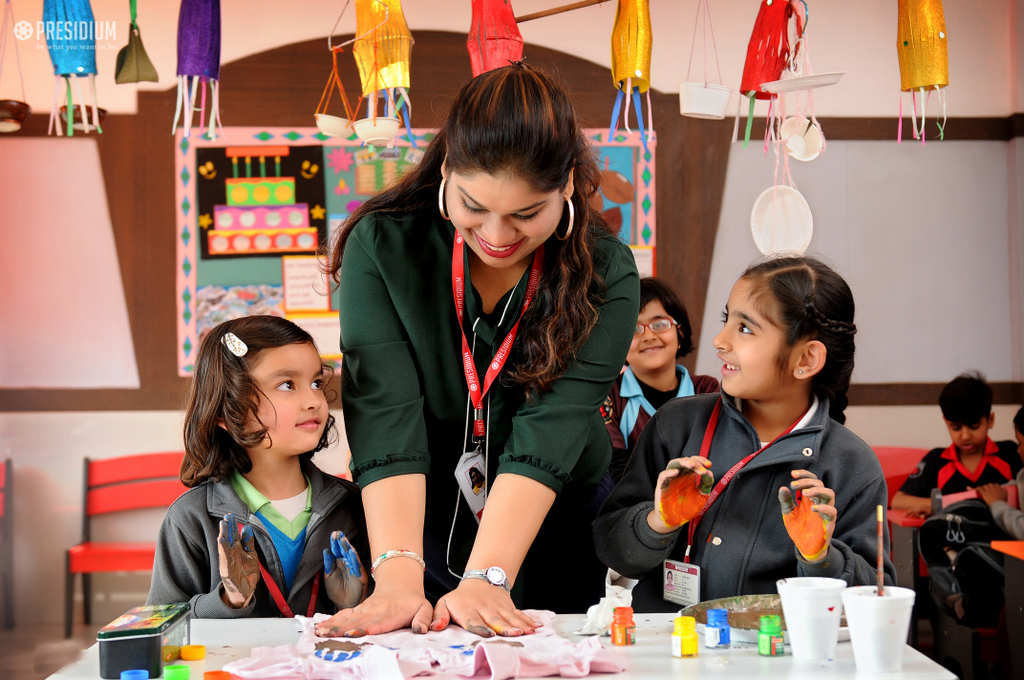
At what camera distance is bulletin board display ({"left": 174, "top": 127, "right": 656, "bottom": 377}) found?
3912mm

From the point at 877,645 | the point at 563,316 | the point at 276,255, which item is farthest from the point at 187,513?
the point at 276,255

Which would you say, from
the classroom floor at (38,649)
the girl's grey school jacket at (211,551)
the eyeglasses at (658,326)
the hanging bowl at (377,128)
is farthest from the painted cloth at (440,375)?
the classroom floor at (38,649)

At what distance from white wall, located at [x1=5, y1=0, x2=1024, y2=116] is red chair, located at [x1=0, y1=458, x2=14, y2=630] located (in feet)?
5.36

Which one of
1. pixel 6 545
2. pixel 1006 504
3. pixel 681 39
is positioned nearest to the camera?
pixel 1006 504

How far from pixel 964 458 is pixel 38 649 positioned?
368cm

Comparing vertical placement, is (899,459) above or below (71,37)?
below

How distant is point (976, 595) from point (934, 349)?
1.66 metres

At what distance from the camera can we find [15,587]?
12.8 ft

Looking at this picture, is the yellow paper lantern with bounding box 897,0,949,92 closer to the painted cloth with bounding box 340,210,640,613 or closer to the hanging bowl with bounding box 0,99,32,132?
the painted cloth with bounding box 340,210,640,613

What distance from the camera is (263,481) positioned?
5.43 feet

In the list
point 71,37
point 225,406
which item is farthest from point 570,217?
point 71,37

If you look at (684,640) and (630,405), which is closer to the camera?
(684,640)

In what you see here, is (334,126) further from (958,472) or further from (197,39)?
(958,472)

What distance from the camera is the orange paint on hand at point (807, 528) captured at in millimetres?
1147
